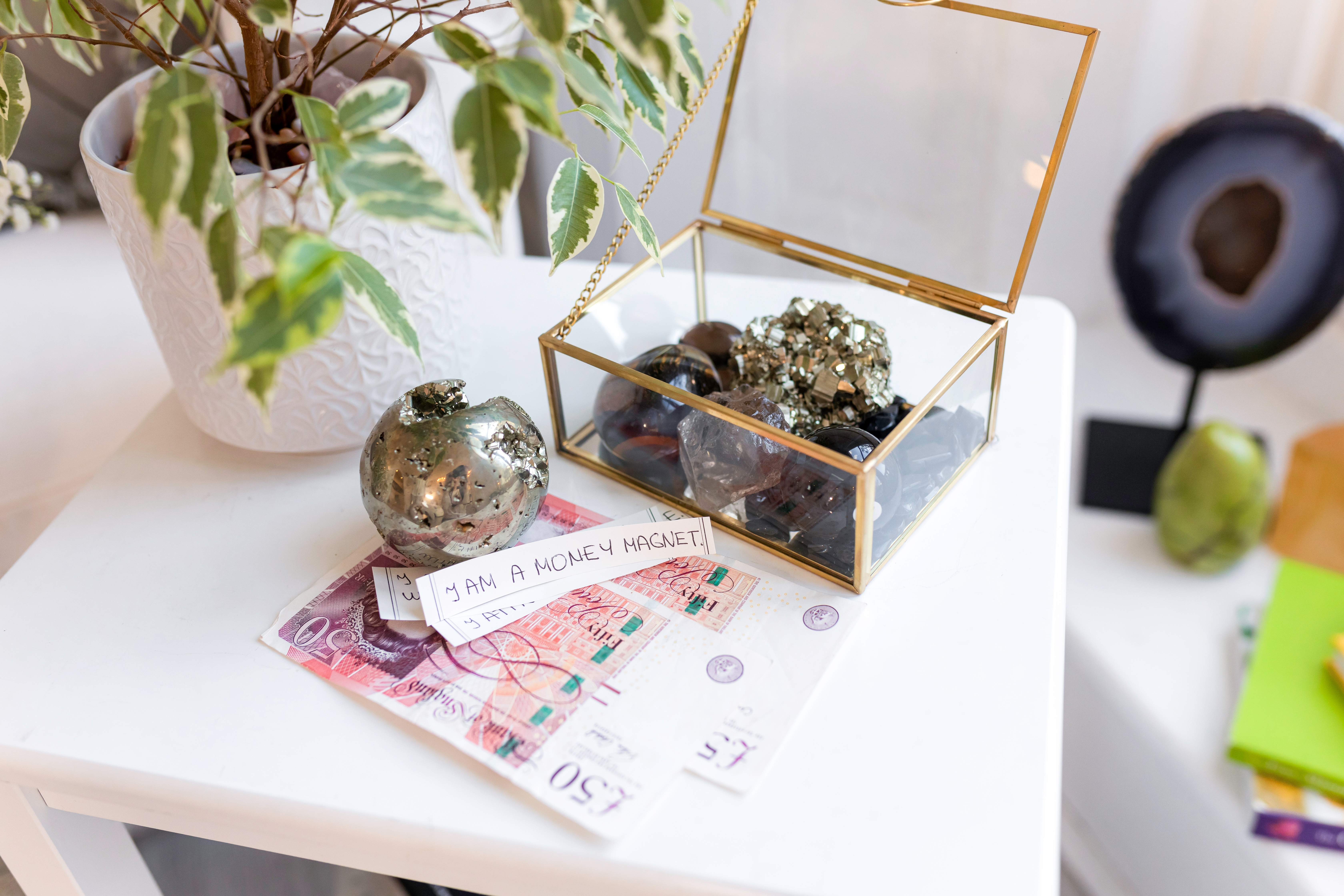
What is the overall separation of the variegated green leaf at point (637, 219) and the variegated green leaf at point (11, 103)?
33cm

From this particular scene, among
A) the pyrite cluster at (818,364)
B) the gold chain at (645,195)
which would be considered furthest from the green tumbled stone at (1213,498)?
the gold chain at (645,195)

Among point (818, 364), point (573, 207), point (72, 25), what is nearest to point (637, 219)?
point (573, 207)

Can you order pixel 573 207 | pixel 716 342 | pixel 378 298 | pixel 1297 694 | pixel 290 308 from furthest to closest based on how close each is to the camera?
pixel 1297 694
pixel 716 342
pixel 573 207
pixel 378 298
pixel 290 308

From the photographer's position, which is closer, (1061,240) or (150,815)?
(150,815)

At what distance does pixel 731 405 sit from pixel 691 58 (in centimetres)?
19

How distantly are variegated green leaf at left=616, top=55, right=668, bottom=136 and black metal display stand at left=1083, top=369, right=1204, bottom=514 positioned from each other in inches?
31.5

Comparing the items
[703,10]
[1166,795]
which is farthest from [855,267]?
[1166,795]

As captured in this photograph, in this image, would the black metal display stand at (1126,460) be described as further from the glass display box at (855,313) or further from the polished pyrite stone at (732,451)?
the polished pyrite stone at (732,451)

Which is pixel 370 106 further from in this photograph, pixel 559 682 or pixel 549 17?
pixel 559 682

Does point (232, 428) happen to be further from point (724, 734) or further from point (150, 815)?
point (724, 734)

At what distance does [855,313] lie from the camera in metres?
0.69

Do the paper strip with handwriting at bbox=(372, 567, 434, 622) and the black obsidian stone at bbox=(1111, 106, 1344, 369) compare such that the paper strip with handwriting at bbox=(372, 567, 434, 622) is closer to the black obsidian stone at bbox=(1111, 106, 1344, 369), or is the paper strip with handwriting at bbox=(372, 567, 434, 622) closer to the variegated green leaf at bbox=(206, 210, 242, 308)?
the variegated green leaf at bbox=(206, 210, 242, 308)

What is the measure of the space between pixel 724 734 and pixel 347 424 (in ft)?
1.08

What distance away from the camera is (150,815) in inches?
20.4
